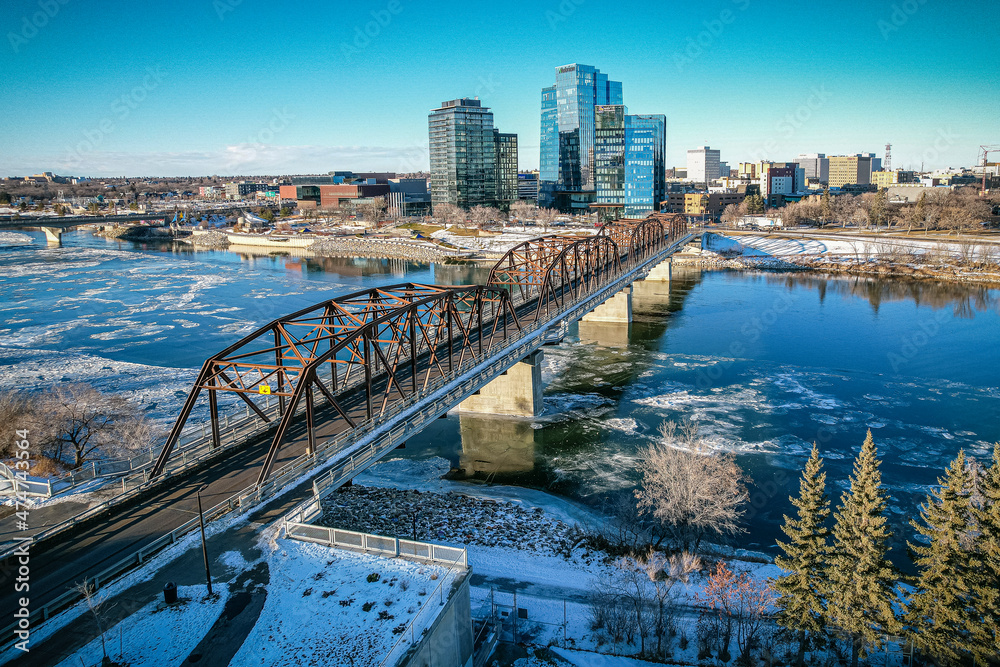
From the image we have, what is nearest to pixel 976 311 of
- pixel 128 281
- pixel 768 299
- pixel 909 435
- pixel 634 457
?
pixel 768 299

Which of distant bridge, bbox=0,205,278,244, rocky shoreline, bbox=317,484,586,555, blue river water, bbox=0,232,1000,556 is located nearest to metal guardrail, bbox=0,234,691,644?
rocky shoreline, bbox=317,484,586,555

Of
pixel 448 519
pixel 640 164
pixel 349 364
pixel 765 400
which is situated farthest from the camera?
pixel 640 164

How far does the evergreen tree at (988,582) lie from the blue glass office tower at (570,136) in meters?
156

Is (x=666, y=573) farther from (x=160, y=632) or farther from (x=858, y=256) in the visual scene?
(x=858, y=256)

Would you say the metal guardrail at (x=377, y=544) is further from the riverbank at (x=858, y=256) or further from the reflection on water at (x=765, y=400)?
the riverbank at (x=858, y=256)

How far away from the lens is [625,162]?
148 meters

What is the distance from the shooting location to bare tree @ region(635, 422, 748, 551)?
23.8m

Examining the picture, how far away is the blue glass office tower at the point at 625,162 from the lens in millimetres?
143250

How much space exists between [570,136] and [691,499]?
511 feet

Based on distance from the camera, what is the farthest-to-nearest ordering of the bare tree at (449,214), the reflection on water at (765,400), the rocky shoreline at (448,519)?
the bare tree at (449,214), the reflection on water at (765,400), the rocky shoreline at (448,519)
